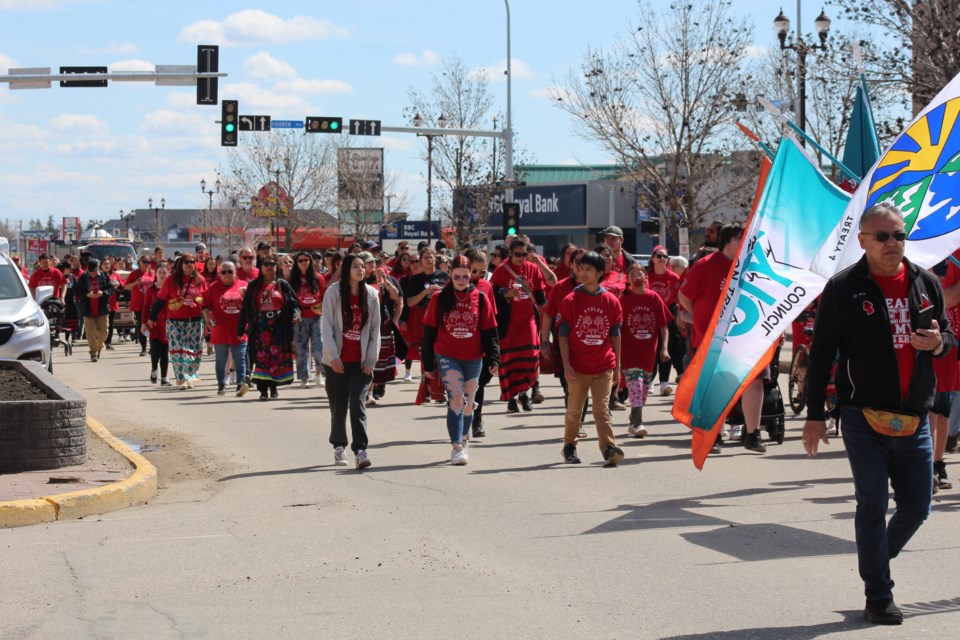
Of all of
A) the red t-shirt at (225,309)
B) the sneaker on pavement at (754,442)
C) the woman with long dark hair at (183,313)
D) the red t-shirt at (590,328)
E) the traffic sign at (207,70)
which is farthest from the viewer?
the traffic sign at (207,70)

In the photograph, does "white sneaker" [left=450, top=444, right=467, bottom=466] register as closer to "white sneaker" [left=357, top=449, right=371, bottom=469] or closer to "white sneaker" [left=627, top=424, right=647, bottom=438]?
"white sneaker" [left=357, top=449, right=371, bottom=469]

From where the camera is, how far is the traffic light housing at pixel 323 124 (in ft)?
118

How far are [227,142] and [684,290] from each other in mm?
23604

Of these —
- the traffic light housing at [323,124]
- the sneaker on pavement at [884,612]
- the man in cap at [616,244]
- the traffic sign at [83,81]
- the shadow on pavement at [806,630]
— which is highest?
the traffic sign at [83,81]

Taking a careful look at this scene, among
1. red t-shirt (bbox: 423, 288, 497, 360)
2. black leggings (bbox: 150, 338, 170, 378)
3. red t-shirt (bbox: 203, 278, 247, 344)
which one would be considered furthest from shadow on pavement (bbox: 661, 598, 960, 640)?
black leggings (bbox: 150, 338, 170, 378)

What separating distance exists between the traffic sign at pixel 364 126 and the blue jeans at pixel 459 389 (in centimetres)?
2564

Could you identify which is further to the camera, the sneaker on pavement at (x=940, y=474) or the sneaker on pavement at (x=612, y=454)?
the sneaker on pavement at (x=612, y=454)

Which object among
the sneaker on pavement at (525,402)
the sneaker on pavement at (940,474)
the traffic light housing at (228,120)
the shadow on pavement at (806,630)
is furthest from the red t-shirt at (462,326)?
the traffic light housing at (228,120)

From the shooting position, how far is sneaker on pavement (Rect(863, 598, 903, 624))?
19.6ft

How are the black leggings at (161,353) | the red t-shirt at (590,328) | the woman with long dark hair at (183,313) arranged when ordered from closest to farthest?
the red t-shirt at (590,328) → the woman with long dark hair at (183,313) → the black leggings at (161,353)

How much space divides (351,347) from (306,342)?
768 cm

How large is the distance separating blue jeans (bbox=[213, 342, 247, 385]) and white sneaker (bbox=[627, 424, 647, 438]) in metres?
6.56

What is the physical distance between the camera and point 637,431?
44.3 feet

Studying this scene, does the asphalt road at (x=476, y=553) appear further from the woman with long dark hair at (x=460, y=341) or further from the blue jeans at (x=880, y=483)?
the woman with long dark hair at (x=460, y=341)
